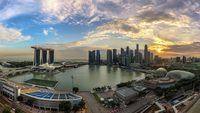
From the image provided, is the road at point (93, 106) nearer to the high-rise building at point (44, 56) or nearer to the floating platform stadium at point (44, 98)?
the floating platform stadium at point (44, 98)

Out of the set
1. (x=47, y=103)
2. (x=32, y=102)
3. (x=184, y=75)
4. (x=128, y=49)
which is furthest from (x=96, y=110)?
(x=128, y=49)

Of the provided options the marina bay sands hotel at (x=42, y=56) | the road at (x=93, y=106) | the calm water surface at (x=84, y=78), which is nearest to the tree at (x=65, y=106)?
the road at (x=93, y=106)

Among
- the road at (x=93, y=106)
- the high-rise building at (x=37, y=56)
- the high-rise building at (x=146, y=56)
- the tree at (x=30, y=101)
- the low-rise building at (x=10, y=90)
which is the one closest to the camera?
the road at (x=93, y=106)

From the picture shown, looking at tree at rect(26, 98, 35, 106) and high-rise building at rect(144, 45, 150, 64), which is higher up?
high-rise building at rect(144, 45, 150, 64)

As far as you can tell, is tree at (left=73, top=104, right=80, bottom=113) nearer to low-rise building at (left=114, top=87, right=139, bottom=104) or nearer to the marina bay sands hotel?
low-rise building at (left=114, top=87, right=139, bottom=104)

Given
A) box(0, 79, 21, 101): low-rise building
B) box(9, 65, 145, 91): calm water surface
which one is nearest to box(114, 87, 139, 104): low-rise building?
box(9, 65, 145, 91): calm water surface

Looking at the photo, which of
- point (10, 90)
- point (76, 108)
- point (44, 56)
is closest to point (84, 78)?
point (10, 90)

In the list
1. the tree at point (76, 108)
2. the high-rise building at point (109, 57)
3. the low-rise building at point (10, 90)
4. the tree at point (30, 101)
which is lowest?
the tree at point (76, 108)

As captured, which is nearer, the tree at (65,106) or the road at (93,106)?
the tree at (65,106)

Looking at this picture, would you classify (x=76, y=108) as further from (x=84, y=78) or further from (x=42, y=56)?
(x=42, y=56)

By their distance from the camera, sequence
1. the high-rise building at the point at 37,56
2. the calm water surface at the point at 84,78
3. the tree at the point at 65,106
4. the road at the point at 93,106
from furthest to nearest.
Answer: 1. the high-rise building at the point at 37,56
2. the calm water surface at the point at 84,78
3. the road at the point at 93,106
4. the tree at the point at 65,106

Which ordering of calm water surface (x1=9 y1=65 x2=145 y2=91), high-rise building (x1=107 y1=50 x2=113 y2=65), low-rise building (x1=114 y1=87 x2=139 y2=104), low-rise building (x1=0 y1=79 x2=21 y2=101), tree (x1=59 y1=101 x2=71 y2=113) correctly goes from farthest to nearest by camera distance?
1. high-rise building (x1=107 y1=50 x2=113 y2=65)
2. calm water surface (x1=9 y1=65 x2=145 y2=91)
3. low-rise building (x1=0 y1=79 x2=21 y2=101)
4. low-rise building (x1=114 y1=87 x2=139 y2=104)
5. tree (x1=59 y1=101 x2=71 y2=113)
